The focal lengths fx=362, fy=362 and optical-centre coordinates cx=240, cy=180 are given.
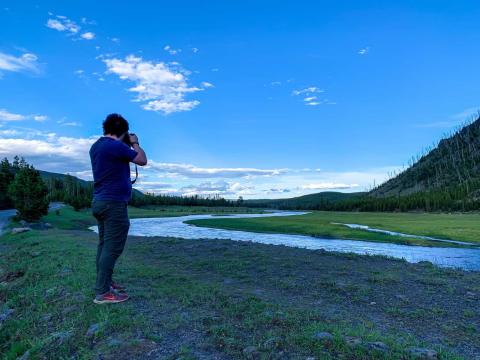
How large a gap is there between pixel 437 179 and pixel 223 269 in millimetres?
208378

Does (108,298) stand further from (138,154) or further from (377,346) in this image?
(377,346)

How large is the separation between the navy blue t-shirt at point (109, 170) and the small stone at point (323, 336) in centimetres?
449

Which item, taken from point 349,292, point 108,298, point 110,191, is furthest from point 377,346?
point 110,191

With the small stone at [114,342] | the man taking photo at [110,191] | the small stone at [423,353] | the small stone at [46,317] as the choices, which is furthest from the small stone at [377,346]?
the small stone at [46,317]

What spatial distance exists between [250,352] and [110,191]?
13.7 feet

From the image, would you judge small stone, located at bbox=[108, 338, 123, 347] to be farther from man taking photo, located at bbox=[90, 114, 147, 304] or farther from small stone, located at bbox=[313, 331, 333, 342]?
small stone, located at bbox=[313, 331, 333, 342]

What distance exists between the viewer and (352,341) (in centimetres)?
535

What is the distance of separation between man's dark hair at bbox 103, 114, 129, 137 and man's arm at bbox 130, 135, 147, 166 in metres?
0.29

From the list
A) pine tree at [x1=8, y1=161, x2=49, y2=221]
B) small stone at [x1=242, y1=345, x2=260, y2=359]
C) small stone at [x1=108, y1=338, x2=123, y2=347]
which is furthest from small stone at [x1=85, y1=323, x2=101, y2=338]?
pine tree at [x1=8, y1=161, x2=49, y2=221]

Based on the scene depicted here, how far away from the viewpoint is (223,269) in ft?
39.0

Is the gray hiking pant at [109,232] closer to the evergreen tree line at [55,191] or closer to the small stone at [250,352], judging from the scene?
the small stone at [250,352]

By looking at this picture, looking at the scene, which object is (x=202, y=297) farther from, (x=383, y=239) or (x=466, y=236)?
(x=466, y=236)

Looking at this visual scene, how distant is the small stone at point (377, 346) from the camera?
5.16 m

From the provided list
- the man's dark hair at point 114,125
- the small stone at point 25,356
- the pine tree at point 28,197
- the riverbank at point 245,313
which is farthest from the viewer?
the pine tree at point 28,197
